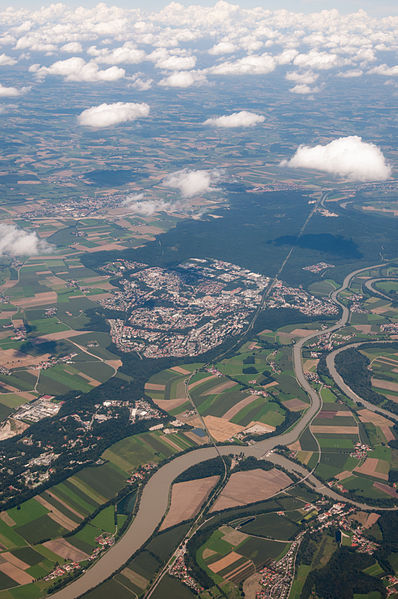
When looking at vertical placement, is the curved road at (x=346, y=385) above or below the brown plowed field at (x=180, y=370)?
below

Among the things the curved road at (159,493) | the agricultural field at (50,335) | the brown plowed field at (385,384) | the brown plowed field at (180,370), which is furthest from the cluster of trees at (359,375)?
the agricultural field at (50,335)

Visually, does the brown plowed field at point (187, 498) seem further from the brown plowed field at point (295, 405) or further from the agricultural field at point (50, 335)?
the agricultural field at point (50, 335)

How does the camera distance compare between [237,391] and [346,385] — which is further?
[346,385]

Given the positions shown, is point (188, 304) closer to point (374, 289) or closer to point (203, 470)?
point (374, 289)

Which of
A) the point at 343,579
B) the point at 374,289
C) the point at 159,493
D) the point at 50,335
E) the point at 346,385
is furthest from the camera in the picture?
the point at 374,289

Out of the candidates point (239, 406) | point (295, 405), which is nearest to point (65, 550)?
point (239, 406)

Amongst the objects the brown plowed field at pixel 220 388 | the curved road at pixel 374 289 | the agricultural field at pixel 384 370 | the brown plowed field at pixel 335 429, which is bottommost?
the curved road at pixel 374 289

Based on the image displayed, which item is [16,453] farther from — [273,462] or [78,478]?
[273,462]

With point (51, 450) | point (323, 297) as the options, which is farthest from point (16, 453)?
point (323, 297)

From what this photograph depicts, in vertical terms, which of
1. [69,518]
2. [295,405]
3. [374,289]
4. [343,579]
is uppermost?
[69,518]
